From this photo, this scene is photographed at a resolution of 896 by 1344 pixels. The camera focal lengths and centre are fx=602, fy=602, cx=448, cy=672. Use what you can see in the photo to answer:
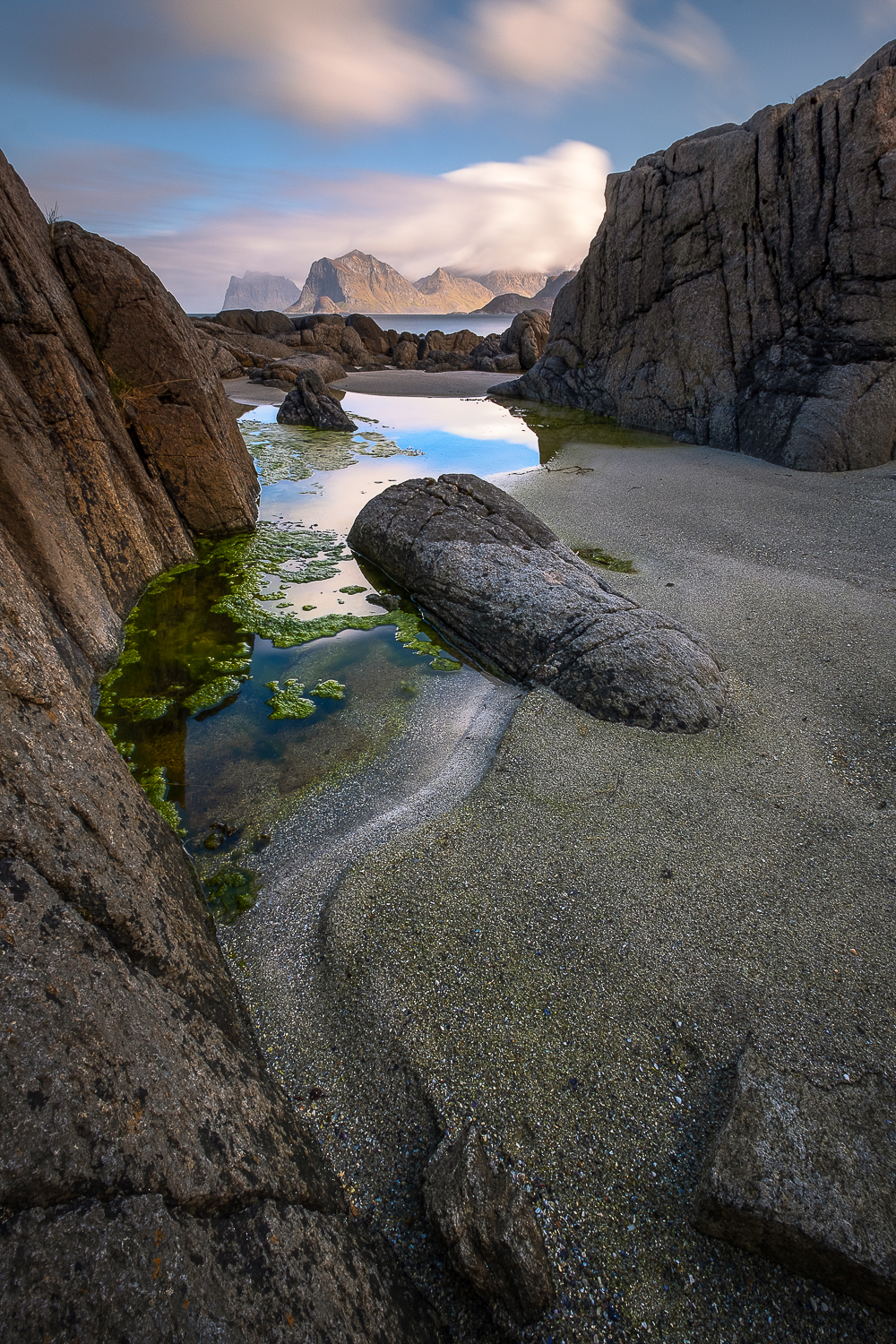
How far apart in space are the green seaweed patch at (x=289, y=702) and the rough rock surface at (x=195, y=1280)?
3.79 meters

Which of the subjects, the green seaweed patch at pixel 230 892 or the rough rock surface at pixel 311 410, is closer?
the green seaweed patch at pixel 230 892

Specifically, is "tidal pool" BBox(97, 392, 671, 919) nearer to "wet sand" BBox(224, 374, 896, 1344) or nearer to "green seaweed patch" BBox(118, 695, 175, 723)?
"green seaweed patch" BBox(118, 695, 175, 723)

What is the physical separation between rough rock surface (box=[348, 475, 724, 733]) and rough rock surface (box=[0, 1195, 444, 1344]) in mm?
3682

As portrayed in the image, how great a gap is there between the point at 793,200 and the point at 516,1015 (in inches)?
611

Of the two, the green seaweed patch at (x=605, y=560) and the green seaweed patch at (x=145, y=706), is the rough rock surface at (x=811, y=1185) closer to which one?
the green seaweed patch at (x=145, y=706)

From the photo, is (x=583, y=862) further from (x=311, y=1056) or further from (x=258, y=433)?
(x=258, y=433)

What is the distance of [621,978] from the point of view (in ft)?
9.37

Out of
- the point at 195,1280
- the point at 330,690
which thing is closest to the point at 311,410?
the point at 330,690

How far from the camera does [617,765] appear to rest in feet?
14.0

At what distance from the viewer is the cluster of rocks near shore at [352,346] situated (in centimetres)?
2705

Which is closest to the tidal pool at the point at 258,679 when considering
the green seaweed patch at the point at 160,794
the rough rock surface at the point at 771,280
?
the green seaweed patch at the point at 160,794

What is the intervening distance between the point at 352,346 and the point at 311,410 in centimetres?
1942

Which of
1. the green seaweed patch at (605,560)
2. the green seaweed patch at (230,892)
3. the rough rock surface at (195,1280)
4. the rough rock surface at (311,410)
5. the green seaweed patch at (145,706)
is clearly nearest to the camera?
the rough rock surface at (195,1280)

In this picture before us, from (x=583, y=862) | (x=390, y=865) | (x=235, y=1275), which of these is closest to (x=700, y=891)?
(x=583, y=862)
